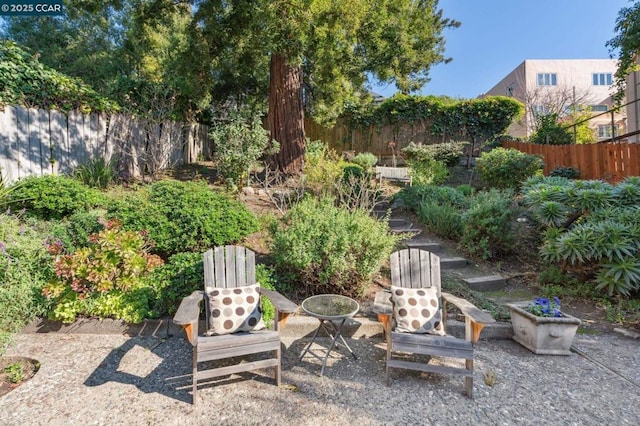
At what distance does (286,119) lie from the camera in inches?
291

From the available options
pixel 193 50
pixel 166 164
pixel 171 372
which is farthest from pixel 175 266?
pixel 193 50

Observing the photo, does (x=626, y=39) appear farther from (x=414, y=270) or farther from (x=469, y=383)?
(x=469, y=383)

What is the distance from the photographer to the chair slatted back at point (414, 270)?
2.96m

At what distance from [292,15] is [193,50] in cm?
257

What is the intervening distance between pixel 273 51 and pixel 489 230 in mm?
4778

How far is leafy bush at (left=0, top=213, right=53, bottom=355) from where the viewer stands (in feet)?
9.54

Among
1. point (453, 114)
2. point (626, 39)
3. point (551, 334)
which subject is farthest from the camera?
point (453, 114)

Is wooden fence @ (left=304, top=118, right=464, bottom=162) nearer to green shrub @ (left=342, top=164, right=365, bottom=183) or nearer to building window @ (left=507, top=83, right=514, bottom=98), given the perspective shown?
green shrub @ (left=342, top=164, right=365, bottom=183)

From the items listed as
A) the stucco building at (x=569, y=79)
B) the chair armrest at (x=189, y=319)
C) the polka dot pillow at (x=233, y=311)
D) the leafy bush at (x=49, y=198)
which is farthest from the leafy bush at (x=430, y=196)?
the stucco building at (x=569, y=79)

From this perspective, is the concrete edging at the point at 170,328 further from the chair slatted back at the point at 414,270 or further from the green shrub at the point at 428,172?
the green shrub at the point at 428,172

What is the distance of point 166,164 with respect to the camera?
6.98m

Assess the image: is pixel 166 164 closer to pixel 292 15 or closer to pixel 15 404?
Answer: pixel 292 15

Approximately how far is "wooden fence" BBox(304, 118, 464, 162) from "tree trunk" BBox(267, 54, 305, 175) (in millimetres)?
3665

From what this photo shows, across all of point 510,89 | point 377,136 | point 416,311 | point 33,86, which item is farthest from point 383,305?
point 510,89
